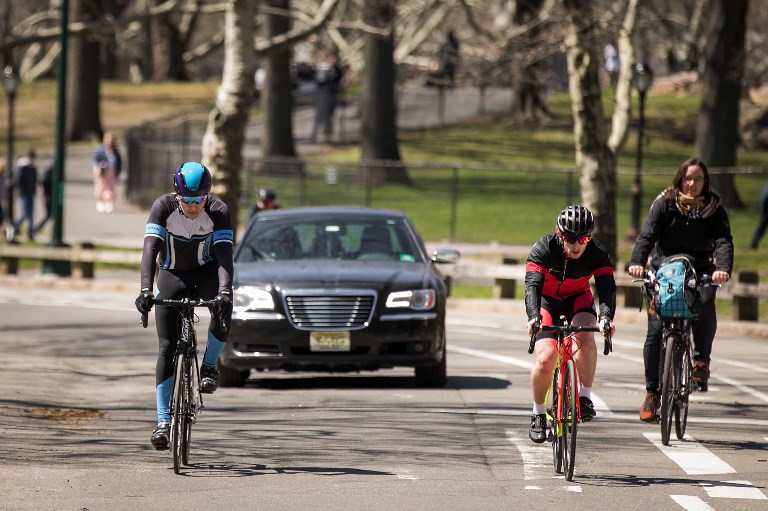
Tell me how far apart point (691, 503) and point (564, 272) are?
182cm

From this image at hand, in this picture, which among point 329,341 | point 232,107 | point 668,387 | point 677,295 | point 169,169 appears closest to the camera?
point 668,387

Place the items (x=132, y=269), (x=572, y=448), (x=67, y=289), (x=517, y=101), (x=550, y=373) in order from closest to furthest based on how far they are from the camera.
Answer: (x=572, y=448) → (x=550, y=373) → (x=67, y=289) → (x=132, y=269) → (x=517, y=101)

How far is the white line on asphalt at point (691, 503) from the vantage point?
8.45 m

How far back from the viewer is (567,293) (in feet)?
32.9

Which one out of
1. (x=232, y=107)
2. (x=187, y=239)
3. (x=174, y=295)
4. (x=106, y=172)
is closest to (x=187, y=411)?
(x=174, y=295)

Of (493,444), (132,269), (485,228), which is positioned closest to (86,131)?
(485,228)

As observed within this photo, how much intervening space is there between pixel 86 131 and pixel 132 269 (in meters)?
A: 24.5

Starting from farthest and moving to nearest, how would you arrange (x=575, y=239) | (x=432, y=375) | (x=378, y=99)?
(x=378, y=99) < (x=432, y=375) < (x=575, y=239)

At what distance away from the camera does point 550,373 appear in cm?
981

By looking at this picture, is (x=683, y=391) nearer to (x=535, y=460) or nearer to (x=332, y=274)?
(x=535, y=460)

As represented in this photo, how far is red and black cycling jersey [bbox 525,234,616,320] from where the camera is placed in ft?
31.8

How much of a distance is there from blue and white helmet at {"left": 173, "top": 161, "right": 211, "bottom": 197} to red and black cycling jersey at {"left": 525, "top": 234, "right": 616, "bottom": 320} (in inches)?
78.6

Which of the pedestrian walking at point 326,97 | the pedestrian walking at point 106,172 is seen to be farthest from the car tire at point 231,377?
the pedestrian walking at point 326,97

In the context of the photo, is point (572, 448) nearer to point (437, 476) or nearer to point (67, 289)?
point (437, 476)
